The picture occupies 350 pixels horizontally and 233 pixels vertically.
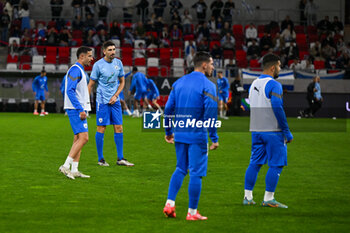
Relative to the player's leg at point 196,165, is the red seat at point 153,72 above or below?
above

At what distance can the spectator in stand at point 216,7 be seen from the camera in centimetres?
3809

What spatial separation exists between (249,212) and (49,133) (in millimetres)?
12909

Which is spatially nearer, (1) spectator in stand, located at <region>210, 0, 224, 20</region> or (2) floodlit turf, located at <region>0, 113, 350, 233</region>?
(2) floodlit turf, located at <region>0, 113, 350, 233</region>

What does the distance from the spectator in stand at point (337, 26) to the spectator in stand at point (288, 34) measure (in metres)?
2.90

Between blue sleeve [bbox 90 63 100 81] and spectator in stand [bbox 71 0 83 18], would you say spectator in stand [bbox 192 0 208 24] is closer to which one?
spectator in stand [bbox 71 0 83 18]

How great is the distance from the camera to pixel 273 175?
26.5ft

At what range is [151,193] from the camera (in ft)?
30.2

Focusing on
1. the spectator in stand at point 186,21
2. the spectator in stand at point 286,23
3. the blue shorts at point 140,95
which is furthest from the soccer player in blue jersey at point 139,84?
the spectator in stand at point 286,23

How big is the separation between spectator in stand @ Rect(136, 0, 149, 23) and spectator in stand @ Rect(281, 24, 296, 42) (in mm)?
8504

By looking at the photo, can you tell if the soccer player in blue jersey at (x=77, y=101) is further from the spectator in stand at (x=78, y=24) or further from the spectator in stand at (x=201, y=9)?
the spectator in stand at (x=201, y=9)

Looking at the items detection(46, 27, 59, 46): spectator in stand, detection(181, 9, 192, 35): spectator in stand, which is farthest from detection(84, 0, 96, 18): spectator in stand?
detection(181, 9, 192, 35): spectator in stand

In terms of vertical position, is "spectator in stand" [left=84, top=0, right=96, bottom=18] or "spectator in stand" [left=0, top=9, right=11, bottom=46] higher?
"spectator in stand" [left=84, top=0, right=96, bottom=18]

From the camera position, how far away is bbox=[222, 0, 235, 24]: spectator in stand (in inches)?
1499

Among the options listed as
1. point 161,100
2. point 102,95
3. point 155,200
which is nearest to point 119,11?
point 161,100
